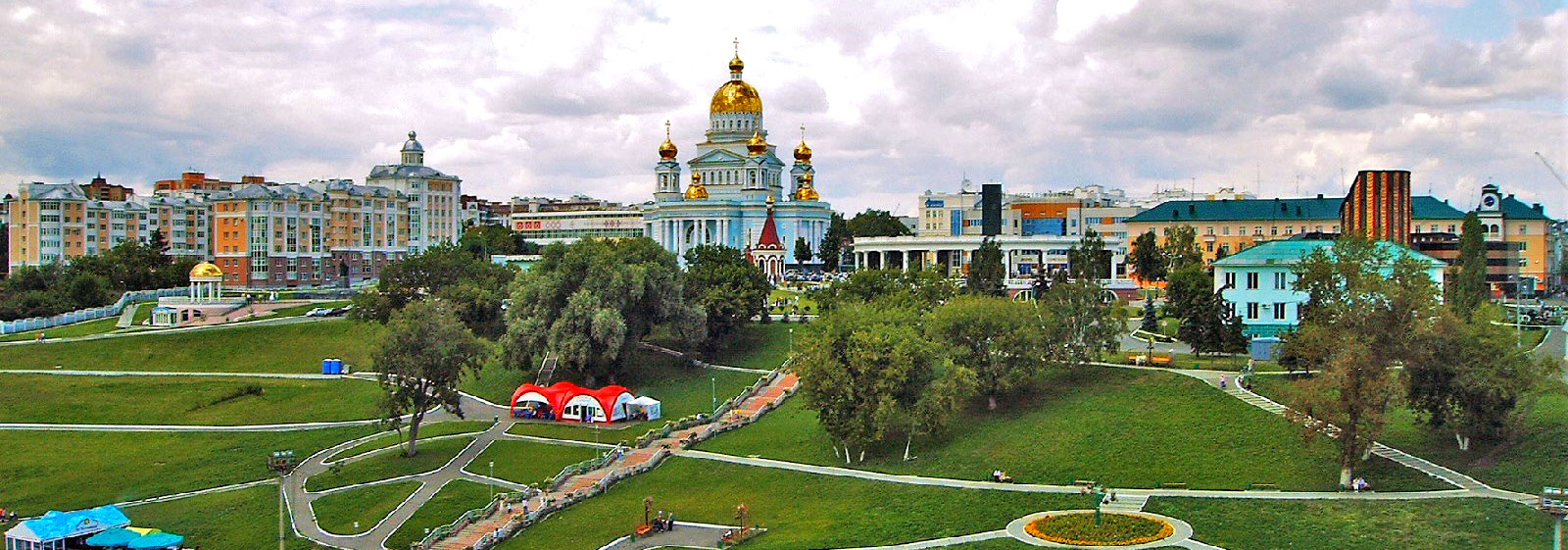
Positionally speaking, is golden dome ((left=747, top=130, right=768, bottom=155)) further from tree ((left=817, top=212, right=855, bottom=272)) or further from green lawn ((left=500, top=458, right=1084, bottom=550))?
green lawn ((left=500, top=458, right=1084, bottom=550))

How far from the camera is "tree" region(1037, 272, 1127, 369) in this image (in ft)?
191

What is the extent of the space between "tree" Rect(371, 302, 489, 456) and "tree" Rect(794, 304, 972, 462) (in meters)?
15.7

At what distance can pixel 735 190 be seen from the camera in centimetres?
13938

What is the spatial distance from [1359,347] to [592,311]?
39.0 metres

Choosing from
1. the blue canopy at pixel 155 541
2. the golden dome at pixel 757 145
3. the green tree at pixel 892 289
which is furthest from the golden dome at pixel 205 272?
the blue canopy at pixel 155 541

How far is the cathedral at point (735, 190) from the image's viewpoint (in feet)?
449

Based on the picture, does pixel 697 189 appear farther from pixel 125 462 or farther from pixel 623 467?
pixel 623 467

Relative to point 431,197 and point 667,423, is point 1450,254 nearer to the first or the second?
point 667,423

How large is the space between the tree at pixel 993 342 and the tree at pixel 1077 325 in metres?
0.75

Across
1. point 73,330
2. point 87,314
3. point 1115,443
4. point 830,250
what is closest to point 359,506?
point 1115,443

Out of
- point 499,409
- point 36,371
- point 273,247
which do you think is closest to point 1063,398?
point 499,409

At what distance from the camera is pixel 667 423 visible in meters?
59.9

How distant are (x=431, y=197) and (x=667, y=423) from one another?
3906 inches

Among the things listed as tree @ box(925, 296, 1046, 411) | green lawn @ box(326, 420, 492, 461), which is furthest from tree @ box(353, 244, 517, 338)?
tree @ box(925, 296, 1046, 411)
